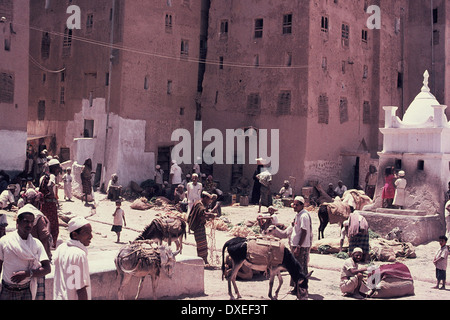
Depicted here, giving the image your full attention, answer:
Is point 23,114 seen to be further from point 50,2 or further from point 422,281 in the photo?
point 422,281

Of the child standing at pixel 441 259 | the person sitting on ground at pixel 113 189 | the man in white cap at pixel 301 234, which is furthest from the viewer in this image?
the person sitting on ground at pixel 113 189

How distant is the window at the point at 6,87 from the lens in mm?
22891

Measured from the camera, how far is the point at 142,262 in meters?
9.34

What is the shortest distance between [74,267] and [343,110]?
2536cm

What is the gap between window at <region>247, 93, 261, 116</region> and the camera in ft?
95.5

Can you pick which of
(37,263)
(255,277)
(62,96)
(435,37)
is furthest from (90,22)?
(37,263)

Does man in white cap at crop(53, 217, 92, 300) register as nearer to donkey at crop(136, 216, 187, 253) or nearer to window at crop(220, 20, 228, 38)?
donkey at crop(136, 216, 187, 253)

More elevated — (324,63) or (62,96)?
(324,63)

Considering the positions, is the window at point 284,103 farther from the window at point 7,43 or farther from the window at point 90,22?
the window at point 7,43

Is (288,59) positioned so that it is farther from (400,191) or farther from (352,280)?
(352,280)

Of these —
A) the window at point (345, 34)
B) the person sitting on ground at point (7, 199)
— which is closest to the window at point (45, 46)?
the person sitting on ground at point (7, 199)

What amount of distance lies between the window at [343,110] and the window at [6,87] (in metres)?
16.0

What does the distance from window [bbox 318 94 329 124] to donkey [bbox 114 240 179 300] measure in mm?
19765

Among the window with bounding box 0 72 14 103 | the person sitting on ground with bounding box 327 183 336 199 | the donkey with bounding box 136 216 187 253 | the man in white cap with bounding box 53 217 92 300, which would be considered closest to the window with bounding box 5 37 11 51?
the window with bounding box 0 72 14 103
